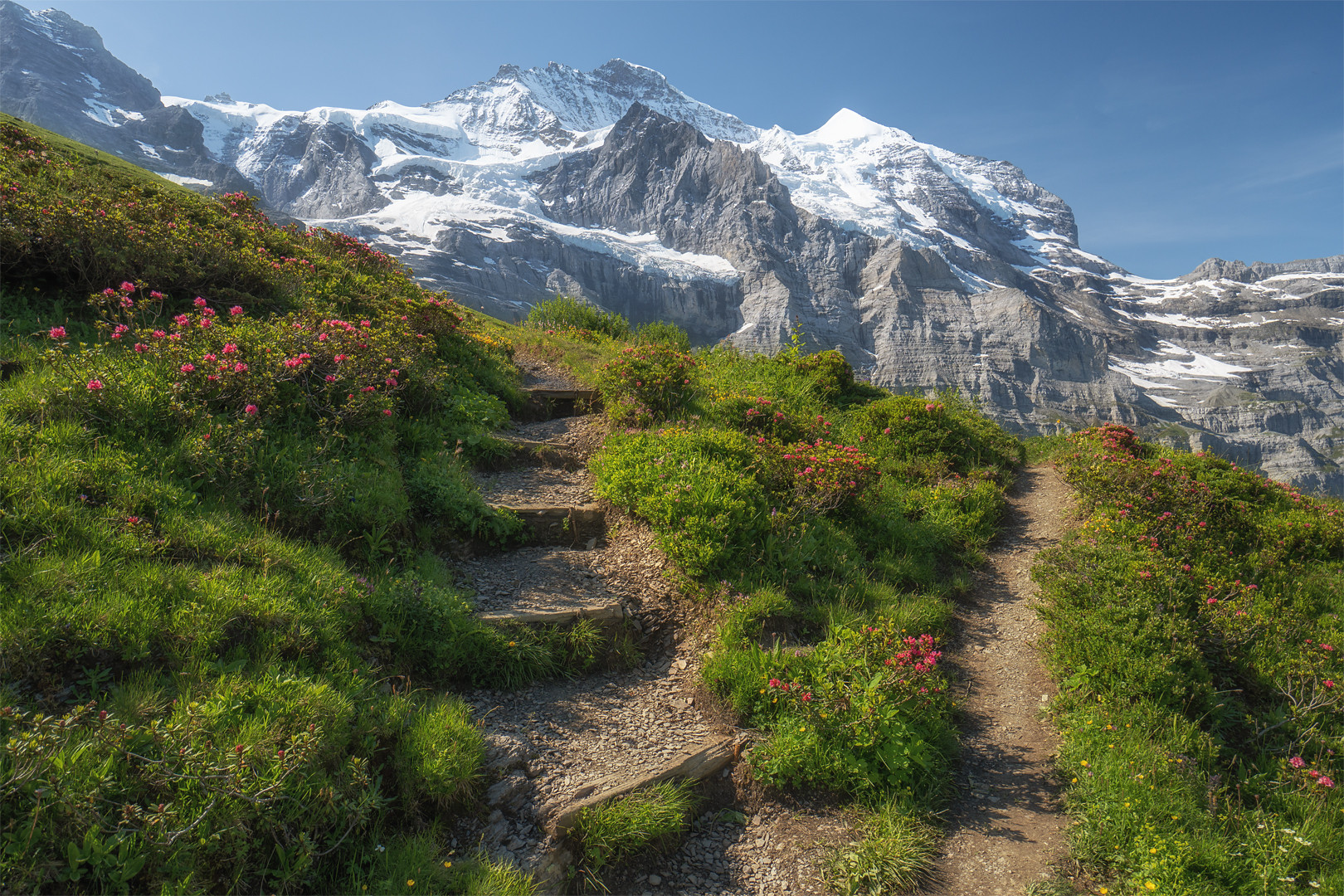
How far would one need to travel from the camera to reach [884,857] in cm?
405

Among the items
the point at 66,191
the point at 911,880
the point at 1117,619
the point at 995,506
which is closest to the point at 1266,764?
the point at 1117,619

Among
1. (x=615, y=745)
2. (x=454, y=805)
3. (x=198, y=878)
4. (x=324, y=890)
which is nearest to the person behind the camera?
(x=198, y=878)

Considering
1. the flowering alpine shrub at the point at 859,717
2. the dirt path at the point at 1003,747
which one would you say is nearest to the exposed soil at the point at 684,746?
the dirt path at the point at 1003,747

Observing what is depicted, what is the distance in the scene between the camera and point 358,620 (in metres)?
4.67

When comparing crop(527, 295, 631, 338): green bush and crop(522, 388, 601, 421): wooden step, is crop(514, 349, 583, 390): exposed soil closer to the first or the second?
crop(522, 388, 601, 421): wooden step

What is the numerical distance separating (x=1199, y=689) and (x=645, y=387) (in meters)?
7.70

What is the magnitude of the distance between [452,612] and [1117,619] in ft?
21.5

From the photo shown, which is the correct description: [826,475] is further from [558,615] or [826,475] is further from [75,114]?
[75,114]

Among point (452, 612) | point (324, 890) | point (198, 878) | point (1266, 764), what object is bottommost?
point (324, 890)

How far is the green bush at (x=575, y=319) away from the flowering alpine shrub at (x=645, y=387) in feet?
21.4

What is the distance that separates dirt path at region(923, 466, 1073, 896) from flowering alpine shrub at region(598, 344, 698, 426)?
532cm

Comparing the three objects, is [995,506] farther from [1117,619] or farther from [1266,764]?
[1266,764]

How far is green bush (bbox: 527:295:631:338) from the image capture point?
17.1m

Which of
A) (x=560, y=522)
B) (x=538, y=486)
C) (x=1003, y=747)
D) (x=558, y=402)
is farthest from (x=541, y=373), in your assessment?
(x=1003, y=747)
